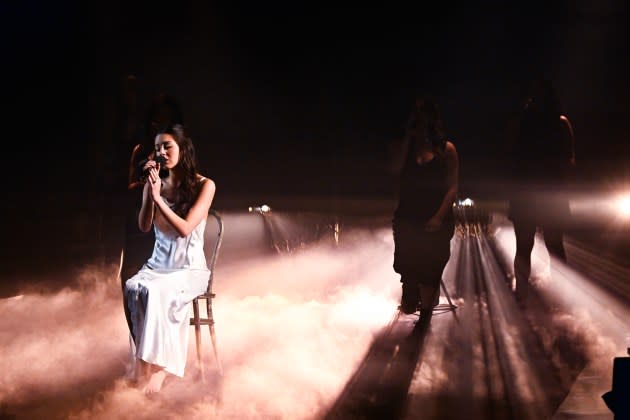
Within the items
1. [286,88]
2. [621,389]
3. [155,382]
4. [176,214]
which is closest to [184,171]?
[176,214]

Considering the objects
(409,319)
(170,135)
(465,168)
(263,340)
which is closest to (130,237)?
(170,135)

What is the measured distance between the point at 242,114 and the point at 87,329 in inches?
88.4

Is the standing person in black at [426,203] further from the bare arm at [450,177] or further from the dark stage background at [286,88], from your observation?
the dark stage background at [286,88]

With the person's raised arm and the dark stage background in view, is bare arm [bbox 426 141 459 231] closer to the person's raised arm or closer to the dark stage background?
the dark stage background

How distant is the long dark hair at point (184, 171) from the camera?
2.76 meters

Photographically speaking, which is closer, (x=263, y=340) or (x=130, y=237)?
(x=130, y=237)

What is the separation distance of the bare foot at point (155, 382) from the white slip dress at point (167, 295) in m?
0.06

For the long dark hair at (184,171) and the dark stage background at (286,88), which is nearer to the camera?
the long dark hair at (184,171)

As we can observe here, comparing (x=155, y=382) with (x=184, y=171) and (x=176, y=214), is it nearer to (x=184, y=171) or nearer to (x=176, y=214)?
(x=176, y=214)

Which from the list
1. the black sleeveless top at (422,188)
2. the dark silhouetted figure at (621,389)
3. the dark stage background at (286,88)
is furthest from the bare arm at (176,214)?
the dark silhouetted figure at (621,389)

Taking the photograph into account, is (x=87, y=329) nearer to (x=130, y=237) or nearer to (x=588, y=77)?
(x=130, y=237)

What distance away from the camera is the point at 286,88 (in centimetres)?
498

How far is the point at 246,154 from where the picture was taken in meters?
5.55

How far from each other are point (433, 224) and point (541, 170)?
833mm
